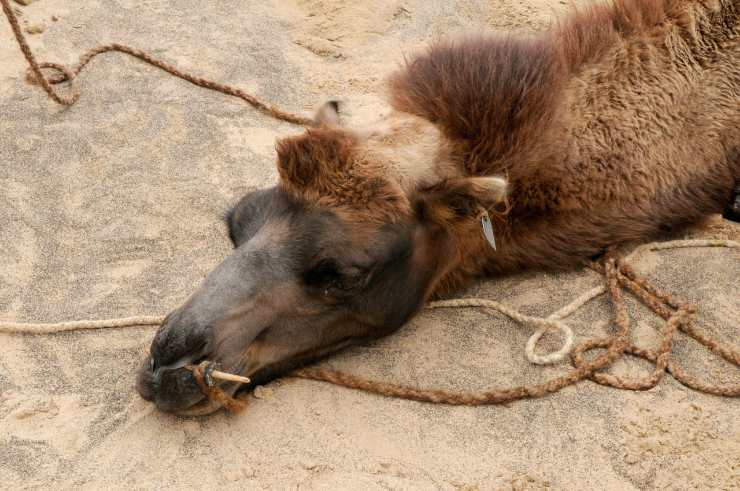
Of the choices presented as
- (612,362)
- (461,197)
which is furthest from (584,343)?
(461,197)

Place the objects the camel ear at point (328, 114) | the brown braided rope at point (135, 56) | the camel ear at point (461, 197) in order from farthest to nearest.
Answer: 1. the brown braided rope at point (135, 56)
2. the camel ear at point (328, 114)
3. the camel ear at point (461, 197)

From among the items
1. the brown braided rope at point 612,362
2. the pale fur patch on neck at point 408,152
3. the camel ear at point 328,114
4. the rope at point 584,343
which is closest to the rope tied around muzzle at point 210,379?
the rope at point 584,343

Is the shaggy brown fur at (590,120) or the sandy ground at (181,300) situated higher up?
the shaggy brown fur at (590,120)

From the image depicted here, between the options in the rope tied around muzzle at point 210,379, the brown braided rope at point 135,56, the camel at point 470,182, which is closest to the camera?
the rope tied around muzzle at point 210,379

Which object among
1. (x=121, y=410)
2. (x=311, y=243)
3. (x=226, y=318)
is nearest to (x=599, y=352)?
(x=311, y=243)

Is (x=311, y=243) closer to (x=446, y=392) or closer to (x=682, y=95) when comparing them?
(x=446, y=392)

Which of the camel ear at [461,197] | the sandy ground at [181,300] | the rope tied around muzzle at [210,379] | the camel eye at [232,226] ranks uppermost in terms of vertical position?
the camel ear at [461,197]

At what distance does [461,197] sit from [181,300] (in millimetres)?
1421

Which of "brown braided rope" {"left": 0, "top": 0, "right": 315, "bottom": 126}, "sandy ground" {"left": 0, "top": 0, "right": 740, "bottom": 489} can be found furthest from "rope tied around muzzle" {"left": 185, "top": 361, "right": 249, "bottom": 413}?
"brown braided rope" {"left": 0, "top": 0, "right": 315, "bottom": 126}

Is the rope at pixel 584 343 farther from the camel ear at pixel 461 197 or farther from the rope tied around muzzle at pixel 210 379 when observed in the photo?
the camel ear at pixel 461 197

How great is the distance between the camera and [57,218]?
4.04 meters

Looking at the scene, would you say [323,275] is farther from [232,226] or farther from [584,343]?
[584,343]

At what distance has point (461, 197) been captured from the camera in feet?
10.0

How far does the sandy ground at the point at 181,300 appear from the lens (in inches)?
105
